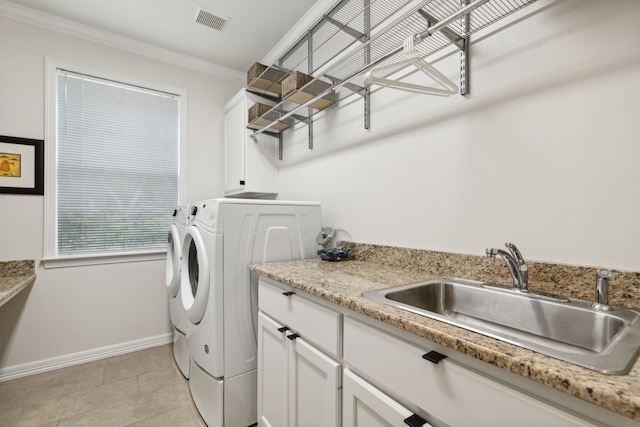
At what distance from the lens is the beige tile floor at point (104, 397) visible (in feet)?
5.49

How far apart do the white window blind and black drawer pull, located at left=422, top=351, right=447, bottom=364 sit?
2624mm

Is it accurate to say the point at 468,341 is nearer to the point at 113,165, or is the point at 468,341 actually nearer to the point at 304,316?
the point at 304,316

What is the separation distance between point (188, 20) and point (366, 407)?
2.72 meters

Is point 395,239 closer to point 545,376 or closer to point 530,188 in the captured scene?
point 530,188

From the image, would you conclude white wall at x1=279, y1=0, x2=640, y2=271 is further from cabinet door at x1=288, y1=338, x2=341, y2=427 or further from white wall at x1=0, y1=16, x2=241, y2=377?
white wall at x1=0, y1=16, x2=241, y2=377

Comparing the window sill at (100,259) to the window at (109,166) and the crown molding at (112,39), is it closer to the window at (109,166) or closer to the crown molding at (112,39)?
the window at (109,166)

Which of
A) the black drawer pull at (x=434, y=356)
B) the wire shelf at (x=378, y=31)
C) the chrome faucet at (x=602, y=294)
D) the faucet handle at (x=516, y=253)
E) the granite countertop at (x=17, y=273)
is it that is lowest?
the granite countertop at (x=17, y=273)

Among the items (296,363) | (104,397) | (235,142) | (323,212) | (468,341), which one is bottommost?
(104,397)

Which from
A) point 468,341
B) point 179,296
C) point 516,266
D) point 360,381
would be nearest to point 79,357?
point 179,296

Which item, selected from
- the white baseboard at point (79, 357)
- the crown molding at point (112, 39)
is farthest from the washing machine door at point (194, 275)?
the crown molding at point (112, 39)

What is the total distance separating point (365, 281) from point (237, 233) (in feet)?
2.54

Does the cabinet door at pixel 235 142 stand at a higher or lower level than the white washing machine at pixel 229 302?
higher

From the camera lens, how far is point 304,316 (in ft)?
3.86

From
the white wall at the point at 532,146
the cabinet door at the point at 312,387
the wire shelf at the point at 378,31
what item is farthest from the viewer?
the wire shelf at the point at 378,31
